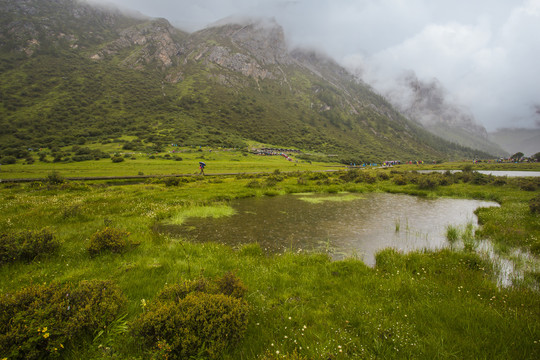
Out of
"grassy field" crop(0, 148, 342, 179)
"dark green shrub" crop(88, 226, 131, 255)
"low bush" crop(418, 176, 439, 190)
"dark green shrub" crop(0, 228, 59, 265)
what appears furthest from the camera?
"grassy field" crop(0, 148, 342, 179)

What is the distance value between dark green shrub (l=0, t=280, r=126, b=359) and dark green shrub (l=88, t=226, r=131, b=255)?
4.51m

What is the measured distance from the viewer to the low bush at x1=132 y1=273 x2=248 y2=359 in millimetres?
4145

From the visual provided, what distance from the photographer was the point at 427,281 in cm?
744

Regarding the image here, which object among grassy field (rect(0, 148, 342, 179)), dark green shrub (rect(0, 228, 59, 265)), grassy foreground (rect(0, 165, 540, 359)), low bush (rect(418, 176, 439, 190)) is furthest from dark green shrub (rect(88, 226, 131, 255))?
→ grassy field (rect(0, 148, 342, 179))

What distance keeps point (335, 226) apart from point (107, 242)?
1424 cm

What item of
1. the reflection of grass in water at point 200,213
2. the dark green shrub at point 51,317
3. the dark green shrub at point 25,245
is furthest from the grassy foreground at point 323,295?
the reflection of grass in water at point 200,213

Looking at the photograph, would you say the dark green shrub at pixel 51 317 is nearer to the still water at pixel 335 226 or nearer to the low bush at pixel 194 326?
the low bush at pixel 194 326

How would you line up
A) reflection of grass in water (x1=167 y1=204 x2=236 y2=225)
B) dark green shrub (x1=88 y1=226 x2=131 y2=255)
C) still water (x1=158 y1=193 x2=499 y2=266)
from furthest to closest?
reflection of grass in water (x1=167 y1=204 x2=236 y2=225) < still water (x1=158 y1=193 x2=499 y2=266) < dark green shrub (x1=88 y1=226 x2=131 y2=255)

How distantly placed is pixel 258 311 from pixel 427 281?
20.0 feet

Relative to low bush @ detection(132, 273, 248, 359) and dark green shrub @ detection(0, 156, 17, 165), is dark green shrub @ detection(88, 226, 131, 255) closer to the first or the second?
low bush @ detection(132, 273, 248, 359)

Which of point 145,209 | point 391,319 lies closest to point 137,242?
point 145,209

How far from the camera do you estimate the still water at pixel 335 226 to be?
12844 mm

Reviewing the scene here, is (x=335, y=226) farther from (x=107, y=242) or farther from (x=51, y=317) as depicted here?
(x=51, y=317)

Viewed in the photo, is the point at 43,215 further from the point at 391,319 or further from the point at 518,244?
the point at 518,244
